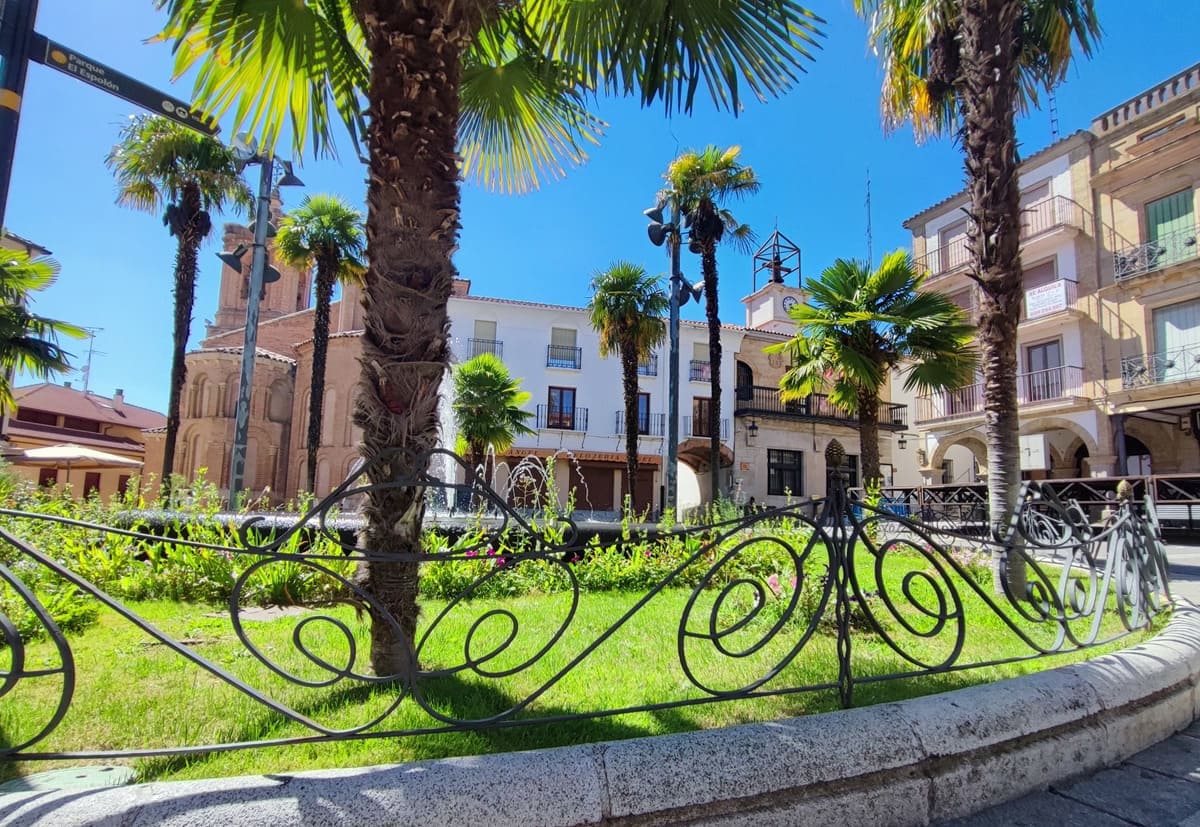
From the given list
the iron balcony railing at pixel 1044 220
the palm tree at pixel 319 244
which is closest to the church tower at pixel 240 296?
the palm tree at pixel 319 244

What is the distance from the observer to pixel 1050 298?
18953mm

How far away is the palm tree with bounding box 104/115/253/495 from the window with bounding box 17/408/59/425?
22.3 metres

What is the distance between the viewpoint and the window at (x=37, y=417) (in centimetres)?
3109

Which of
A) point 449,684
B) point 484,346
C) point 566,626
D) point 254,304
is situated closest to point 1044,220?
point 484,346

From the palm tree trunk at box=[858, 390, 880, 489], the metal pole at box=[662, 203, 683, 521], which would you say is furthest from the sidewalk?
the metal pole at box=[662, 203, 683, 521]

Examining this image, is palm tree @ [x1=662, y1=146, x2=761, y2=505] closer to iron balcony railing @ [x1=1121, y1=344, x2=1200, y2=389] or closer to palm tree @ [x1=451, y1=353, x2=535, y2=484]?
palm tree @ [x1=451, y1=353, x2=535, y2=484]

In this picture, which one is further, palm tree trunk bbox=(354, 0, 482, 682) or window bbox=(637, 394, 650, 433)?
window bbox=(637, 394, 650, 433)

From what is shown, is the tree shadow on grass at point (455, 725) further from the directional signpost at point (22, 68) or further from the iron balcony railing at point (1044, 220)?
the iron balcony railing at point (1044, 220)

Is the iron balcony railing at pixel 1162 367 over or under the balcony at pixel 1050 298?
under

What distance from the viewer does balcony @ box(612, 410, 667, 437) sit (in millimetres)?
28188

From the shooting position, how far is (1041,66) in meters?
7.41

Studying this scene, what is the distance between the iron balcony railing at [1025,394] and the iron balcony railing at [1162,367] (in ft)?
4.12

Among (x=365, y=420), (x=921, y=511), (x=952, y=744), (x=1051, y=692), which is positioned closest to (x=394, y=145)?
(x=365, y=420)

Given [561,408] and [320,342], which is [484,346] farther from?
[320,342]
